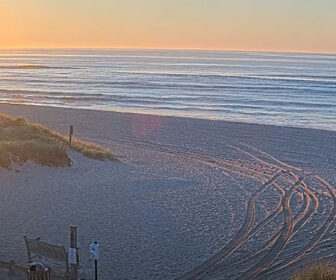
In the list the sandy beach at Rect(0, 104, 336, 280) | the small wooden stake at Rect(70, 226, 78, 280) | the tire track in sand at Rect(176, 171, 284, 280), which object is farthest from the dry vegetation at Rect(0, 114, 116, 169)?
the small wooden stake at Rect(70, 226, 78, 280)

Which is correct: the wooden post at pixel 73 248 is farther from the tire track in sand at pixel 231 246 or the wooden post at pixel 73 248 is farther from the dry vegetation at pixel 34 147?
the dry vegetation at pixel 34 147

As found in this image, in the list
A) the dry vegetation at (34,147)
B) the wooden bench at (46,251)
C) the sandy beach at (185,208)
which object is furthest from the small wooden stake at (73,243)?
the dry vegetation at (34,147)

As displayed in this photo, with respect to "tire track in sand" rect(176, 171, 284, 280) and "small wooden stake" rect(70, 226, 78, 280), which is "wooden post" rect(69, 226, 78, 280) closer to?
"small wooden stake" rect(70, 226, 78, 280)

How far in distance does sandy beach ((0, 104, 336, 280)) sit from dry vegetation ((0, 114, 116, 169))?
386 mm

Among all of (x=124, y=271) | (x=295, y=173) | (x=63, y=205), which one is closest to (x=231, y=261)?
(x=124, y=271)

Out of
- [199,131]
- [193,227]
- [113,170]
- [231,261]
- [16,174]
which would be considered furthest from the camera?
[199,131]

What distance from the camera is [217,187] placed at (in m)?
17.0

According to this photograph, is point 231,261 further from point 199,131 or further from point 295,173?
point 199,131

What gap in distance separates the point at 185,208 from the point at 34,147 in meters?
6.02

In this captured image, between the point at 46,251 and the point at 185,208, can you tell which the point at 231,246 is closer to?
the point at 185,208

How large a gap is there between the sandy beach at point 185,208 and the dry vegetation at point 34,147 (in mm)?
386

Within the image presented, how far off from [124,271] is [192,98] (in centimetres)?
4107

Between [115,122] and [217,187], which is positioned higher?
[115,122]

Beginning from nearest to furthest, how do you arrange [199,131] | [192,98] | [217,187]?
[217,187]
[199,131]
[192,98]
